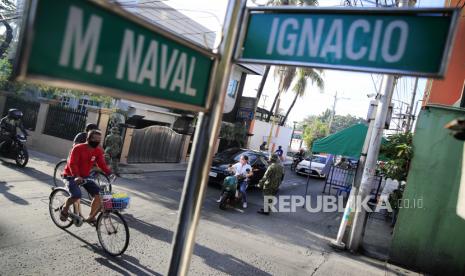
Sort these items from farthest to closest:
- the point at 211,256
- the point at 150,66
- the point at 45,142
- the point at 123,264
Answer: the point at 45,142, the point at 211,256, the point at 123,264, the point at 150,66

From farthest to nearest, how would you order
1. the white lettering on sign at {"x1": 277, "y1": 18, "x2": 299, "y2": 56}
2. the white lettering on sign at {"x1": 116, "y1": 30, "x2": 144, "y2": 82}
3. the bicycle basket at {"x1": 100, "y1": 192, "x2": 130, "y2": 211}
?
1. the bicycle basket at {"x1": 100, "y1": 192, "x2": 130, "y2": 211}
2. the white lettering on sign at {"x1": 277, "y1": 18, "x2": 299, "y2": 56}
3. the white lettering on sign at {"x1": 116, "y1": 30, "x2": 144, "y2": 82}

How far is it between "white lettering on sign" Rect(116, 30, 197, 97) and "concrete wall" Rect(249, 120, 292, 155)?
944 inches

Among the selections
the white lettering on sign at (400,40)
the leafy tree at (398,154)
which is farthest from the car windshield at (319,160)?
the white lettering on sign at (400,40)

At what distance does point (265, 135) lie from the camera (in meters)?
29.3

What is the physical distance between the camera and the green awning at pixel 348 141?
10594 mm

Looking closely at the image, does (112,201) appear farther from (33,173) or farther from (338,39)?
(33,173)

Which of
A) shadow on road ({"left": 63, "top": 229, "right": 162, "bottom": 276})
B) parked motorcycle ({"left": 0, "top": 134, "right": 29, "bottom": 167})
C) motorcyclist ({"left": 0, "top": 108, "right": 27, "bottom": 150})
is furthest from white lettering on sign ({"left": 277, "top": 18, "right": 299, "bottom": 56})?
motorcyclist ({"left": 0, "top": 108, "right": 27, "bottom": 150})

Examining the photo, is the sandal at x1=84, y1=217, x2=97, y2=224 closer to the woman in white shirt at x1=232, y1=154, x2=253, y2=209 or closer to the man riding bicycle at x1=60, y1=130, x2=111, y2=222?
the man riding bicycle at x1=60, y1=130, x2=111, y2=222

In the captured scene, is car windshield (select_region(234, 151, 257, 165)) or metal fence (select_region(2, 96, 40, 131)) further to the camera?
metal fence (select_region(2, 96, 40, 131))

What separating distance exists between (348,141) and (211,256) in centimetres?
628

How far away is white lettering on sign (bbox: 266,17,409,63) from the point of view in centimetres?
172

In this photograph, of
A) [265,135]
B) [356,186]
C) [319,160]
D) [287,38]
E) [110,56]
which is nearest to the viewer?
[110,56]

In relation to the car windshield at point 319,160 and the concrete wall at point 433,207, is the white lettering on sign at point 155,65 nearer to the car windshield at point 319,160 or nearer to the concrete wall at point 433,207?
the concrete wall at point 433,207

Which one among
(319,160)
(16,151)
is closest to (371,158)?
(16,151)
